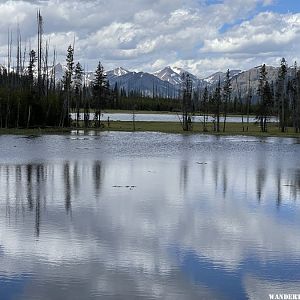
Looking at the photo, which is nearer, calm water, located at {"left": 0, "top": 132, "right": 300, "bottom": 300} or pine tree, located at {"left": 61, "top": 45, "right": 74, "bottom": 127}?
calm water, located at {"left": 0, "top": 132, "right": 300, "bottom": 300}

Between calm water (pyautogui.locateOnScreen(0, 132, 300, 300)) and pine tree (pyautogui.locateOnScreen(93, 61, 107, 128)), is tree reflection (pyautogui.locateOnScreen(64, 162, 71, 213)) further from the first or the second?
pine tree (pyautogui.locateOnScreen(93, 61, 107, 128))

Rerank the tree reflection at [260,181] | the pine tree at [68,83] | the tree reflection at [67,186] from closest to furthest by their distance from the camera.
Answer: the tree reflection at [67,186]
the tree reflection at [260,181]
the pine tree at [68,83]

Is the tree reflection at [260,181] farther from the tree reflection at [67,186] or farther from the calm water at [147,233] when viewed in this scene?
the tree reflection at [67,186]

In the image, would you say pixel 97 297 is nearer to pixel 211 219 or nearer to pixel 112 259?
pixel 112 259

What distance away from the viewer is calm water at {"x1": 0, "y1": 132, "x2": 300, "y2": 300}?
10.0 metres

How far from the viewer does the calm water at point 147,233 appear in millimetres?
10008

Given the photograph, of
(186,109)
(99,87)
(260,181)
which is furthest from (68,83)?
(260,181)

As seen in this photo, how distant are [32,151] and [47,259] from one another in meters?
26.5

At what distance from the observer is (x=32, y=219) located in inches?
599

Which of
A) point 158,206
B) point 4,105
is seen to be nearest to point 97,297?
point 158,206

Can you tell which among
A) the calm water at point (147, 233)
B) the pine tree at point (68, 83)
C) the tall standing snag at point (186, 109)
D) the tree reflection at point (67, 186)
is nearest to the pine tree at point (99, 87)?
the pine tree at point (68, 83)

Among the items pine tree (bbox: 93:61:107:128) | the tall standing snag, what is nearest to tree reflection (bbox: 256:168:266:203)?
the tall standing snag

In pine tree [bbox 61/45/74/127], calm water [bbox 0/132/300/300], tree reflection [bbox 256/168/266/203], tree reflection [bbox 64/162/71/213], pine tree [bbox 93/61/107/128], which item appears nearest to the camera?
calm water [bbox 0/132/300/300]

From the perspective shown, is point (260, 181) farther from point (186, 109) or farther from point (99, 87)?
point (99, 87)
